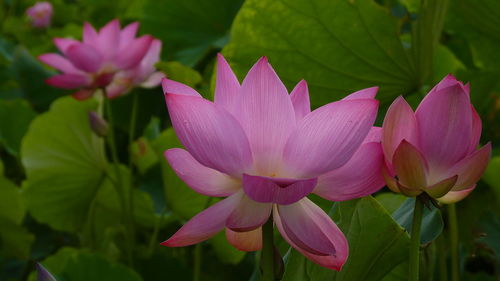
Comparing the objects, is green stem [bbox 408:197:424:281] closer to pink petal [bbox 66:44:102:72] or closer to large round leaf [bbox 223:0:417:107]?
large round leaf [bbox 223:0:417:107]

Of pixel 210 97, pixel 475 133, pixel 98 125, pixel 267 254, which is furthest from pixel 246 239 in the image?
pixel 98 125

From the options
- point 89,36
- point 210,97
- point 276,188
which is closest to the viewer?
point 276,188

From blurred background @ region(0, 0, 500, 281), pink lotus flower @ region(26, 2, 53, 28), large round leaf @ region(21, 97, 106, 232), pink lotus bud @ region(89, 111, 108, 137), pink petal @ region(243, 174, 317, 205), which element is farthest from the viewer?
pink lotus flower @ region(26, 2, 53, 28)

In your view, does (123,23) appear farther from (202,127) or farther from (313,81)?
(202,127)

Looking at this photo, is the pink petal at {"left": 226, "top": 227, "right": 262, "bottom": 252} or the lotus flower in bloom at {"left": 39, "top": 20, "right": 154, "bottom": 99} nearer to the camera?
the pink petal at {"left": 226, "top": 227, "right": 262, "bottom": 252}

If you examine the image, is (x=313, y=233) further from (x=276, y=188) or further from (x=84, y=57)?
(x=84, y=57)

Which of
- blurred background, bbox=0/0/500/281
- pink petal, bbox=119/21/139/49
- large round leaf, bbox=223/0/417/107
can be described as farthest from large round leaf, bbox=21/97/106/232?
large round leaf, bbox=223/0/417/107
